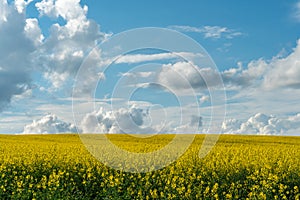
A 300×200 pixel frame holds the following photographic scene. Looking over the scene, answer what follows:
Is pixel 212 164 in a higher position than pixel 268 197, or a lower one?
higher

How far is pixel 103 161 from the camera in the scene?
54.9 feet

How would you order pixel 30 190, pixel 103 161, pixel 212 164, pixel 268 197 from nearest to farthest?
pixel 268 197, pixel 30 190, pixel 212 164, pixel 103 161

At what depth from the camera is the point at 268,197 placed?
12641 mm

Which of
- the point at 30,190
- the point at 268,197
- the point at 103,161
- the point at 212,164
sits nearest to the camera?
the point at 268,197

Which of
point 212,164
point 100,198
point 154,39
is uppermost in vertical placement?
point 154,39

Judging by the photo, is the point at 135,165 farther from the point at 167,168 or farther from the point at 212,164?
the point at 212,164

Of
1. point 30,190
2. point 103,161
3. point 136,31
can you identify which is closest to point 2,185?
point 30,190

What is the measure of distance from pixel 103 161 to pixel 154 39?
5.05 m

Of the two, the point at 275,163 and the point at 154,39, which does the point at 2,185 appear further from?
the point at 275,163

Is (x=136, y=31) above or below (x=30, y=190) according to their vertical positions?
above

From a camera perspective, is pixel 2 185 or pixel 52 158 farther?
pixel 52 158

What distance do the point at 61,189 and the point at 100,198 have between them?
142 cm

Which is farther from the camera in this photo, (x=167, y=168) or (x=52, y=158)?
(x=52, y=158)

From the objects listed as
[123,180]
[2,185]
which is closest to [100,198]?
[123,180]
